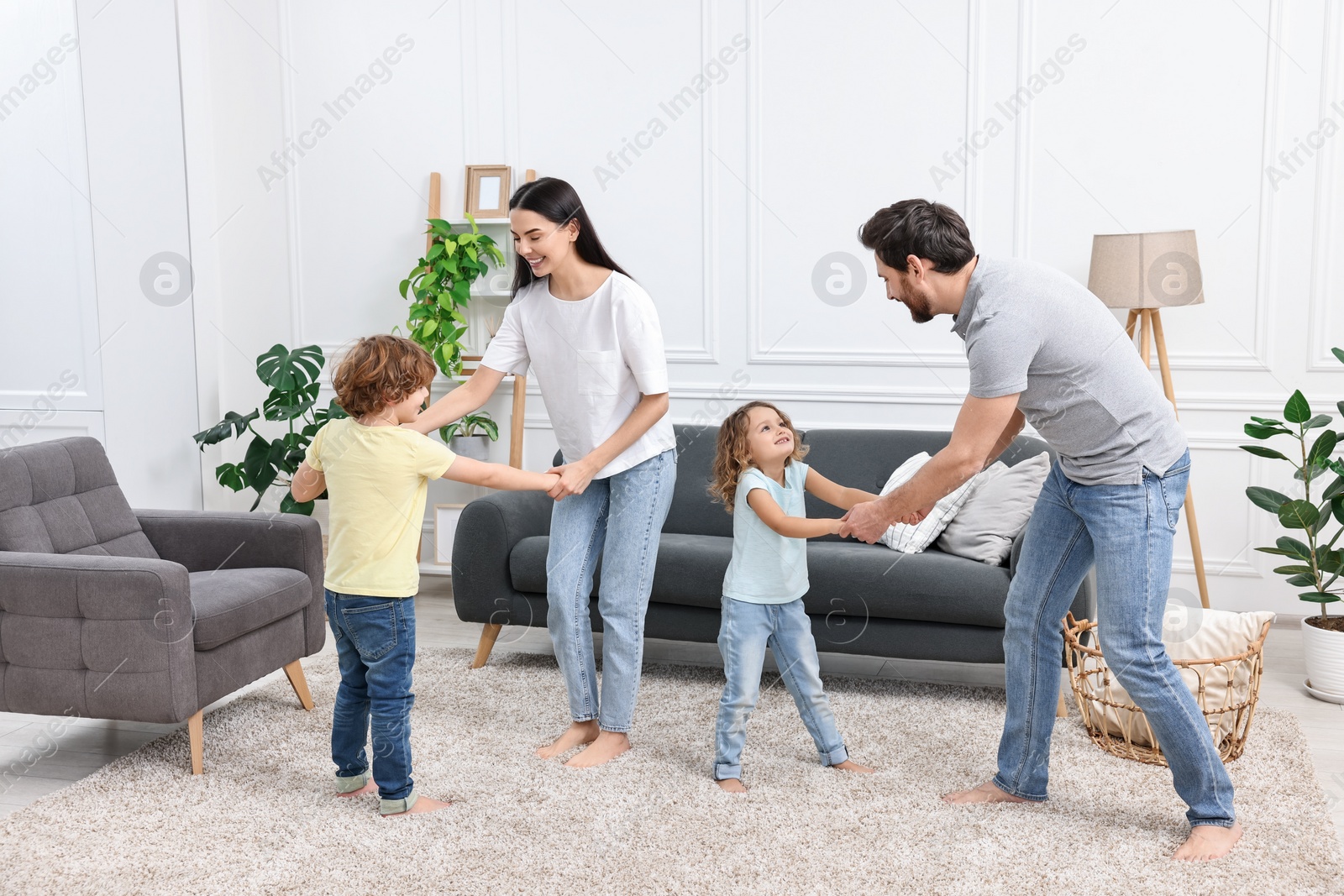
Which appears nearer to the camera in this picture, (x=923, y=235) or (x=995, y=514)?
(x=923, y=235)

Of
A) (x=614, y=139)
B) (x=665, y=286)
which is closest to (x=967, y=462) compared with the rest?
(x=665, y=286)

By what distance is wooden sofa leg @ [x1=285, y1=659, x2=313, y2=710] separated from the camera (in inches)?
115

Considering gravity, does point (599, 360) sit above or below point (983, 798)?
above

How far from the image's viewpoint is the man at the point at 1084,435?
191 centimetres

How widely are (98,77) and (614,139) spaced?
2144mm

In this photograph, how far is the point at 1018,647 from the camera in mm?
2230

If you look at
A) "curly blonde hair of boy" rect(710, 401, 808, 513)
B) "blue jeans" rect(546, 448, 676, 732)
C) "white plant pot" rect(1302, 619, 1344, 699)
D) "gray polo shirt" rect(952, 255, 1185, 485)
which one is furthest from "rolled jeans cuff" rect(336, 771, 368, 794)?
"white plant pot" rect(1302, 619, 1344, 699)

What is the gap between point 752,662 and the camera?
7.73 ft

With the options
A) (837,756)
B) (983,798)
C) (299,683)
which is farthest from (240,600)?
(983,798)

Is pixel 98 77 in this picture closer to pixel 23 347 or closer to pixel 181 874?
pixel 23 347

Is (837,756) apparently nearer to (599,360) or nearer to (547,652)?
(599,360)

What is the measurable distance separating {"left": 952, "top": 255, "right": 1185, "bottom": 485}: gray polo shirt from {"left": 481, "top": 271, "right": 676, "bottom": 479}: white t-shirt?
2.41 ft

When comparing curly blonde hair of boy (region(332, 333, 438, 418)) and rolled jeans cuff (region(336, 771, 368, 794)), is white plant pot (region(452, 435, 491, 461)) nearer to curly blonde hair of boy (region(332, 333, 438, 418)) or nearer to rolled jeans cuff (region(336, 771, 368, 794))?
rolled jeans cuff (region(336, 771, 368, 794))

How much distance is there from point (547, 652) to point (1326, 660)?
2371 mm
